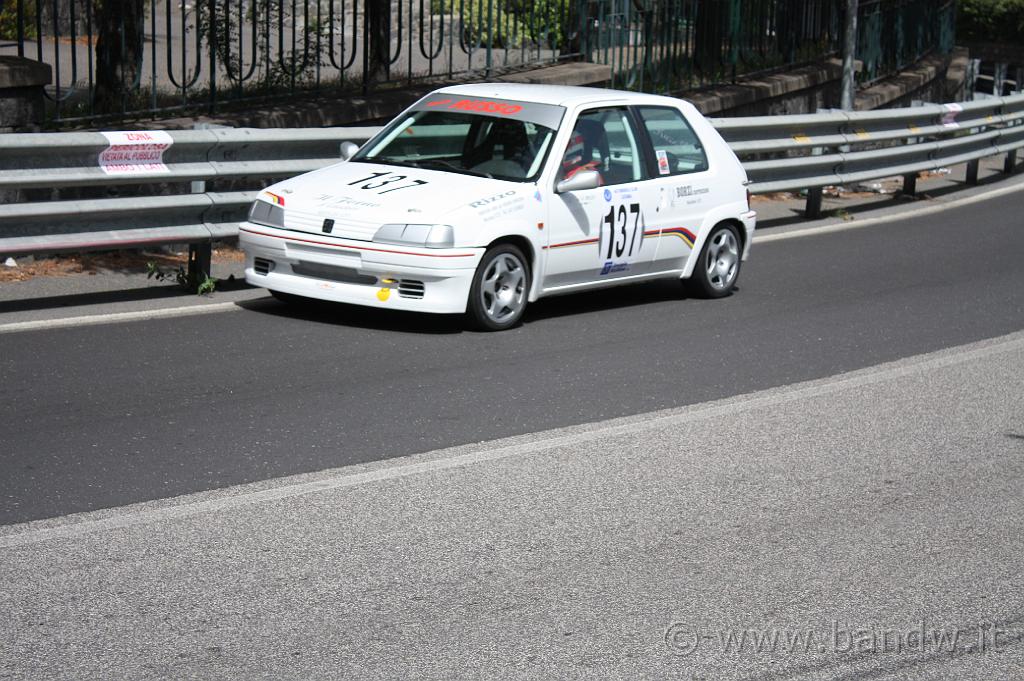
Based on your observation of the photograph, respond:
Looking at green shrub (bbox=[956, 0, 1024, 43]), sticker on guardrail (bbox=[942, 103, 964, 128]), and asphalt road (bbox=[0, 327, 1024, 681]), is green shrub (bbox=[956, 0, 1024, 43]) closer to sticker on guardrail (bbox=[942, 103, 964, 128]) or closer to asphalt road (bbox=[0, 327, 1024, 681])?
sticker on guardrail (bbox=[942, 103, 964, 128])

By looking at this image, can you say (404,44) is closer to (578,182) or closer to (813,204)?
(813,204)

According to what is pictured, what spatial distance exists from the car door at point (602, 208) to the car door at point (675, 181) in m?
0.13

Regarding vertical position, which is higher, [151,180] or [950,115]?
[950,115]

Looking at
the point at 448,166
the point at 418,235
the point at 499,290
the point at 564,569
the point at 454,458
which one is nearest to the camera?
the point at 564,569

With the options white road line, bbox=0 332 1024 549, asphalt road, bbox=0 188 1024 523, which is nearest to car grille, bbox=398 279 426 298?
asphalt road, bbox=0 188 1024 523

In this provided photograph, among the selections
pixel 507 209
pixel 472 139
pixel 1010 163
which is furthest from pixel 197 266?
pixel 1010 163

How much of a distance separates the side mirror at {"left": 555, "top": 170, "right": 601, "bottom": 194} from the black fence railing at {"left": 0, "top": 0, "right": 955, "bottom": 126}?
4.38m

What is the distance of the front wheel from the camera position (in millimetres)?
11148

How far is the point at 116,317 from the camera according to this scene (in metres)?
9.28

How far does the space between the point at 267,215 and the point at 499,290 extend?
5.22ft

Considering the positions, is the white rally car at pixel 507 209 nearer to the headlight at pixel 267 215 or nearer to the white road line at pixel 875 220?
the headlight at pixel 267 215

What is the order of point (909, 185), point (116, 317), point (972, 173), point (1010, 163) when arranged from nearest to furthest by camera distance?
point (116, 317) → point (909, 185) → point (972, 173) → point (1010, 163)

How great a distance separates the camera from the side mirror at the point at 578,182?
9719 millimetres

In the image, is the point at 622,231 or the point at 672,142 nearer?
the point at 622,231
